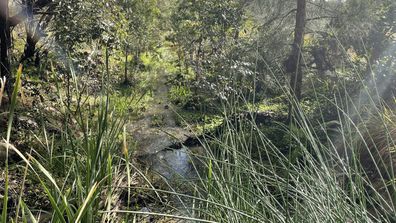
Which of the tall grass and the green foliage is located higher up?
the tall grass

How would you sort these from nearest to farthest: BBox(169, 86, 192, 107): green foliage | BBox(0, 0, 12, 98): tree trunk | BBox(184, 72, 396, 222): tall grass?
1. BBox(184, 72, 396, 222): tall grass
2. BBox(0, 0, 12, 98): tree trunk
3. BBox(169, 86, 192, 107): green foliage

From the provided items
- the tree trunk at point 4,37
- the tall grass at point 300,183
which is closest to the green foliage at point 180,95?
the tree trunk at point 4,37

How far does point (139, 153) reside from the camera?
6969 millimetres

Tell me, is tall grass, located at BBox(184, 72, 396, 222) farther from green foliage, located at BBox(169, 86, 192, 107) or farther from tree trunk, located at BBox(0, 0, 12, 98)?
green foliage, located at BBox(169, 86, 192, 107)

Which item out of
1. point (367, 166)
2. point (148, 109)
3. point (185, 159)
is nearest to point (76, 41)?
point (185, 159)

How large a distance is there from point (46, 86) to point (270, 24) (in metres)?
5.05

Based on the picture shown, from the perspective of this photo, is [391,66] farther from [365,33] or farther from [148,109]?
[148,109]

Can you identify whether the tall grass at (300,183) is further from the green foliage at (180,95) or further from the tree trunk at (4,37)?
the green foliage at (180,95)

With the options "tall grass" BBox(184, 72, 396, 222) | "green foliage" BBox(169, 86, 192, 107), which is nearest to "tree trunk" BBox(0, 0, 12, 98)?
"green foliage" BBox(169, 86, 192, 107)

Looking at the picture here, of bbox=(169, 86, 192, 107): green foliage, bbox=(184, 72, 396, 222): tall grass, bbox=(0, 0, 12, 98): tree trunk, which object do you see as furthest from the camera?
bbox=(169, 86, 192, 107): green foliage

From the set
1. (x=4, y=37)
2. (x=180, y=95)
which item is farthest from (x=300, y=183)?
(x=180, y=95)

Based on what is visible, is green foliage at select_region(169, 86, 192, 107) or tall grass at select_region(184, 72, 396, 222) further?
green foliage at select_region(169, 86, 192, 107)

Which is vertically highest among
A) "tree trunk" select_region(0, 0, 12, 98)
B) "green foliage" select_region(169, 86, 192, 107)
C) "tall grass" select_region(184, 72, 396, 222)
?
"tree trunk" select_region(0, 0, 12, 98)

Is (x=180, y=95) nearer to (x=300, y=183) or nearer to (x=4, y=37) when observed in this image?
(x=4, y=37)
